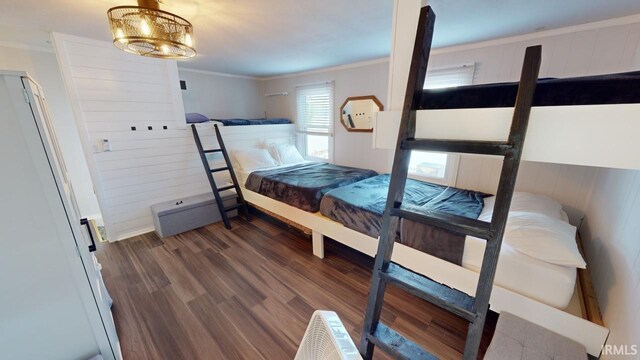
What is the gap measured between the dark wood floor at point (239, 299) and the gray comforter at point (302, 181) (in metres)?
0.56

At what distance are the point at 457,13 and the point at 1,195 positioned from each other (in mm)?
2673

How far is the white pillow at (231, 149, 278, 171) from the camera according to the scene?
3.44 metres

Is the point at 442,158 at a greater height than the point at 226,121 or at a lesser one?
lesser

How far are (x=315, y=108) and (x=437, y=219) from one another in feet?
11.3

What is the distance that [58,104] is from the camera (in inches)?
108

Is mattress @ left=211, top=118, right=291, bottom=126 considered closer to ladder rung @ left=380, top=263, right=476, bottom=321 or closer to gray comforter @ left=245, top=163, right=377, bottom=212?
gray comforter @ left=245, top=163, right=377, bottom=212

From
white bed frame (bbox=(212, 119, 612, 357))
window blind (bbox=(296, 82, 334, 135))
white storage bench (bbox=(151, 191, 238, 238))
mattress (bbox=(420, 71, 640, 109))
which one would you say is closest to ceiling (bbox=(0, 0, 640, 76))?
mattress (bbox=(420, 71, 640, 109))

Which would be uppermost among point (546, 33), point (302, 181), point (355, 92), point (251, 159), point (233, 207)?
point (546, 33)

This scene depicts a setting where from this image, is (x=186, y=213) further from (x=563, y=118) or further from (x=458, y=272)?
(x=563, y=118)

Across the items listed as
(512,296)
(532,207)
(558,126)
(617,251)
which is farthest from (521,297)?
(558,126)

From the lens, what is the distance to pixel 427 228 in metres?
1.58

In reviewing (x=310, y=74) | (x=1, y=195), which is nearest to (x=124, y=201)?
(x=1, y=195)

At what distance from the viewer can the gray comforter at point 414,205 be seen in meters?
1.54

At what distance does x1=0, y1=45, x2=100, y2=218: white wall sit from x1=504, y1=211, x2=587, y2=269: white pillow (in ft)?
14.9
